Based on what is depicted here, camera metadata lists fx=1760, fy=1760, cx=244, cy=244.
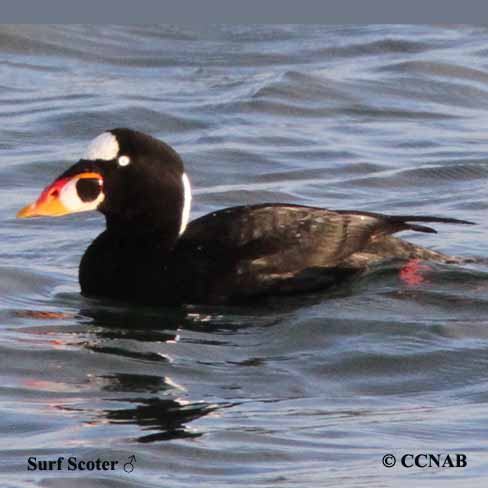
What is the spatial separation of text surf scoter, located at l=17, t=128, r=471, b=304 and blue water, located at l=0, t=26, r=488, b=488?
13 centimetres

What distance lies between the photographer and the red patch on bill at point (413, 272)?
9.68 metres

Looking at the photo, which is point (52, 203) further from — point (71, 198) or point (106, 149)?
point (106, 149)

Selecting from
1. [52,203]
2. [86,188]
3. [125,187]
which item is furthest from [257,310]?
[52,203]

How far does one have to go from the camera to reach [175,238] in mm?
9523

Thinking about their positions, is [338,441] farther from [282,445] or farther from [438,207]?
[438,207]

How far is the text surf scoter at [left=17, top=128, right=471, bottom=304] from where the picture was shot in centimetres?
930

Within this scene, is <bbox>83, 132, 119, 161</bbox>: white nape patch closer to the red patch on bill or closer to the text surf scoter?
the text surf scoter

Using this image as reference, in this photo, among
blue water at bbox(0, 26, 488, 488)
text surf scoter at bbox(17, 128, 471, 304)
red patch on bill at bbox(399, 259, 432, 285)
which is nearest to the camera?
blue water at bbox(0, 26, 488, 488)

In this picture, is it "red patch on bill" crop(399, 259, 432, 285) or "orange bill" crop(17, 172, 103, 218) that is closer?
"orange bill" crop(17, 172, 103, 218)

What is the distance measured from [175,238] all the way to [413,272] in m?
1.35

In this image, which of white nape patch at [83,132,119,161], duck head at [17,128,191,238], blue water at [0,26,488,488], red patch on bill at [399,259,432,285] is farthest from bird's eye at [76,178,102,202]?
red patch on bill at [399,259,432,285]

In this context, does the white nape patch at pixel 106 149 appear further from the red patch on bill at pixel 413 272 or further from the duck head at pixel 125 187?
the red patch on bill at pixel 413 272

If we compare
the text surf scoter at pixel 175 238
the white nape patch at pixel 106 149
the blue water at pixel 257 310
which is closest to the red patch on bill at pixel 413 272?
the blue water at pixel 257 310

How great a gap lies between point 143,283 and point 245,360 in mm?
1292
